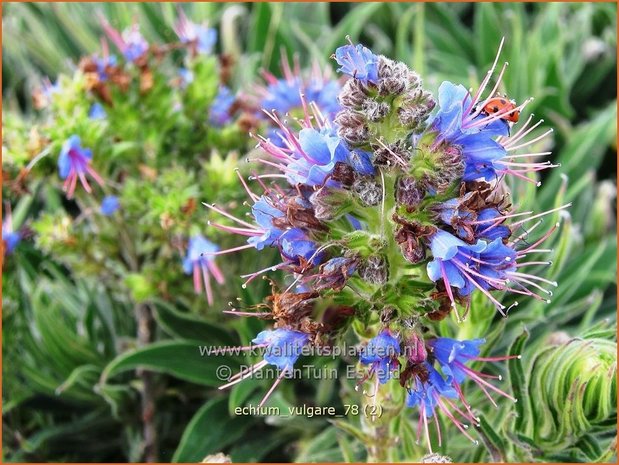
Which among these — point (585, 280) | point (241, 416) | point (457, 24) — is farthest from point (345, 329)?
point (457, 24)

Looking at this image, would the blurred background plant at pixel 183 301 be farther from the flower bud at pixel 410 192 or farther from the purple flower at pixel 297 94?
the flower bud at pixel 410 192

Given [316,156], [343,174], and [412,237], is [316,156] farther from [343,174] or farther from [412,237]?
[412,237]

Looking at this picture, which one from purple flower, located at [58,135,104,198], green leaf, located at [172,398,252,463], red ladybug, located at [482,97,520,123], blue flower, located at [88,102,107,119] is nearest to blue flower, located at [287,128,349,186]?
red ladybug, located at [482,97,520,123]

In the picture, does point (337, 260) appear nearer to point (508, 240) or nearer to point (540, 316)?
point (508, 240)

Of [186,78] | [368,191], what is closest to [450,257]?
[368,191]

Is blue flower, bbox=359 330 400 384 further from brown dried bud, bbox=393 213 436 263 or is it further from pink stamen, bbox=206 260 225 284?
pink stamen, bbox=206 260 225 284

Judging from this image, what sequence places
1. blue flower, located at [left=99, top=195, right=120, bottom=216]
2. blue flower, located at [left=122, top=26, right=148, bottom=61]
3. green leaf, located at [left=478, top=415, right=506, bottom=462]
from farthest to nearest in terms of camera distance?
blue flower, located at [left=122, top=26, right=148, bottom=61] < blue flower, located at [left=99, top=195, right=120, bottom=216] < green leaf, located at [left=478, top=415, right=506, bottom=462]
